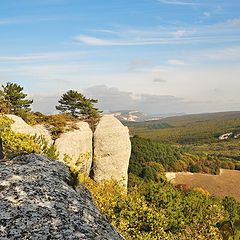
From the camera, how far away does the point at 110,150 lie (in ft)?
142

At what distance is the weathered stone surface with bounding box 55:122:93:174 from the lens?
35.2m

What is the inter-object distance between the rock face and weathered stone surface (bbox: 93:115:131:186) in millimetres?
33778

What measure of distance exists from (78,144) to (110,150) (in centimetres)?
653

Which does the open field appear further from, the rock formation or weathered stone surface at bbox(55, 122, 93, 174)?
weathered stone surface at bbox(55, 122, 93, 174)

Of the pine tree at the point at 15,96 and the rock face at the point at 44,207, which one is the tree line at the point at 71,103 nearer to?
the pine tree at the point at 15,96

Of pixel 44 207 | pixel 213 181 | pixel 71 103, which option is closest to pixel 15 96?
pixel 71 103

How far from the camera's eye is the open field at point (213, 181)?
394 feet

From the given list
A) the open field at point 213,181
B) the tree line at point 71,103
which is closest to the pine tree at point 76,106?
the tree line at point 71,103

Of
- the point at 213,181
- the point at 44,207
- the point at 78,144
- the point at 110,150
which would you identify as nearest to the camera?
the point at 44,207

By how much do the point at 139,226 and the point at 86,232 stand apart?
22.2 meters

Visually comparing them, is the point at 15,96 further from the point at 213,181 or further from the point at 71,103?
the point at 213,181

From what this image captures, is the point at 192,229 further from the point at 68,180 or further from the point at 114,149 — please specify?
the point at 68,180

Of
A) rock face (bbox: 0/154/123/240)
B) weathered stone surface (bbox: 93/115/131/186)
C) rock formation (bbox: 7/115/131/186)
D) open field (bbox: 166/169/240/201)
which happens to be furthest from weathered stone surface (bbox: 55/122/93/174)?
open field (bbox: 166/169/240/201)

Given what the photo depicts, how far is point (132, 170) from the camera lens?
4656 inches
